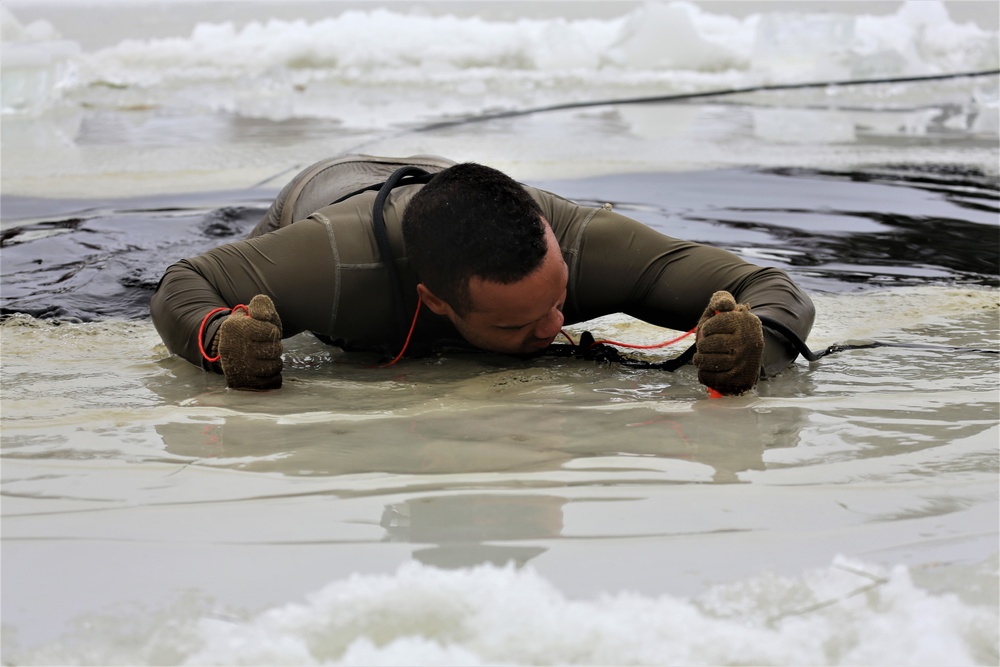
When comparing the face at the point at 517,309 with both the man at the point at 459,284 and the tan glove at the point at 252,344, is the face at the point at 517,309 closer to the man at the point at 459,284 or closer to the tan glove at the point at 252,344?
the man at the point at 459,284

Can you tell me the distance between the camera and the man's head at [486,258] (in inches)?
92.0

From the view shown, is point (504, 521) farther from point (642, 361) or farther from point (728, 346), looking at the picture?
point (642, 361)

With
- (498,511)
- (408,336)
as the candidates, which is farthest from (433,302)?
(498,511)

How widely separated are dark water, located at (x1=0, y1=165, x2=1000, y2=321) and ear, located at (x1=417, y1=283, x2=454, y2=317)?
4.93ft

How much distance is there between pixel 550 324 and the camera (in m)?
2.49

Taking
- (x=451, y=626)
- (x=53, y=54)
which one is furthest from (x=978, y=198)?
(x=53, y=54)

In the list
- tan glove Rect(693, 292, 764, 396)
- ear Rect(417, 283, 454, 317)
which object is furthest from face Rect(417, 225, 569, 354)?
tan glove Rect(693, 292, 764, 396)

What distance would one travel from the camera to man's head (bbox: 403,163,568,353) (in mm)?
2336

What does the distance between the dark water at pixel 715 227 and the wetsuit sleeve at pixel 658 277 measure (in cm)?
127

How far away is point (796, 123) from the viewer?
331 inches

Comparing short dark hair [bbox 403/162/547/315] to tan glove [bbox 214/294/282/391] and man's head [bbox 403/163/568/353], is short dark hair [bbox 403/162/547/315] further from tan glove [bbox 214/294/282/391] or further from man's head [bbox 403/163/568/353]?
tan glove [bbox 214/294/282/391]

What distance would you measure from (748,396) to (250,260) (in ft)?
4.28

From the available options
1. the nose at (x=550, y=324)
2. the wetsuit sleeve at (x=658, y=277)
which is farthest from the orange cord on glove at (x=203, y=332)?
the wetsuit sleeve at (x=658, y=277)

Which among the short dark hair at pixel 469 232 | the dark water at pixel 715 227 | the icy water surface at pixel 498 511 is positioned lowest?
the icy water surface at pixel 498 511
